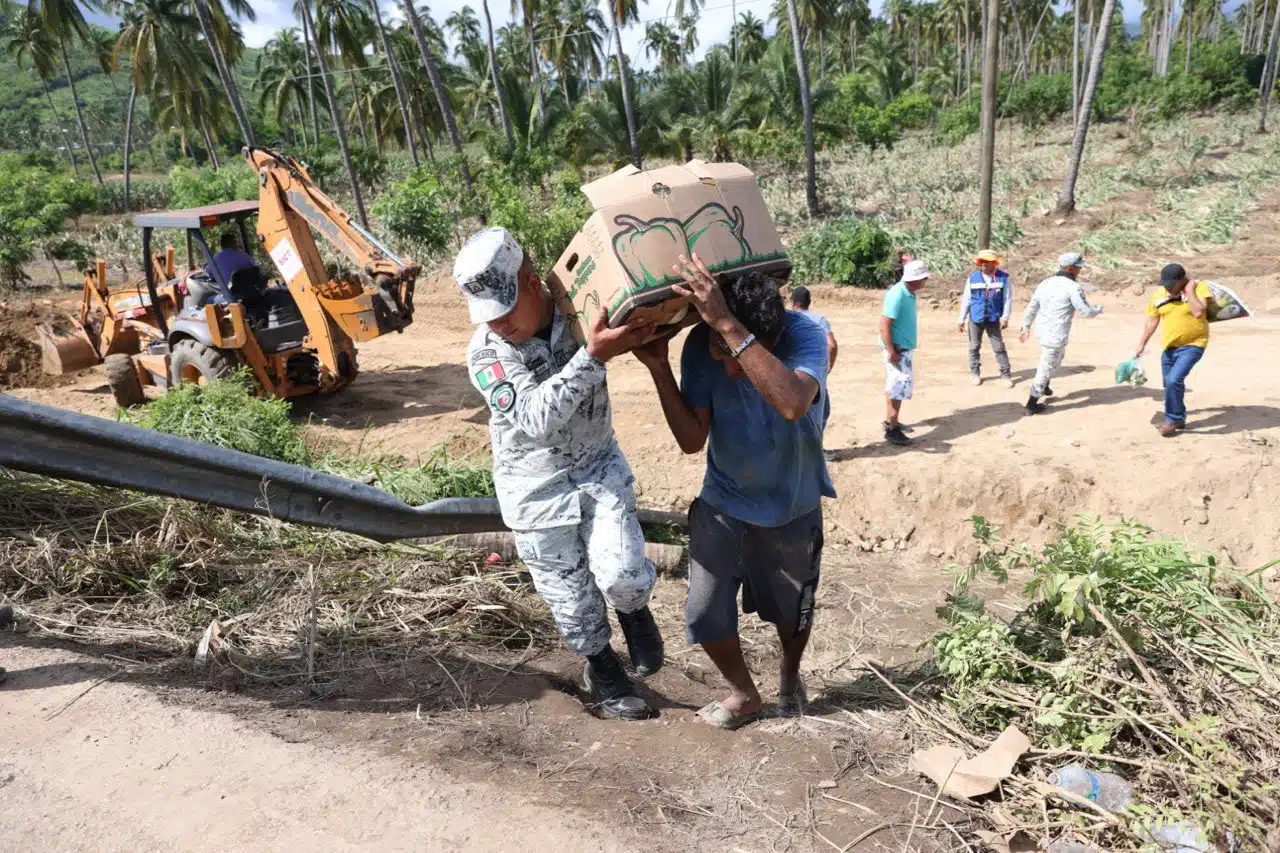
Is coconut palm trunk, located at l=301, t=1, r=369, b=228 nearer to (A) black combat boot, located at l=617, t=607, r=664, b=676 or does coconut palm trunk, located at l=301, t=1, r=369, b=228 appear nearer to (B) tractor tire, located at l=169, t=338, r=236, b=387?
(B) tractor tire, located at l=169, t=338, r=236, b=387

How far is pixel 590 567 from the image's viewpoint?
10.4 ft

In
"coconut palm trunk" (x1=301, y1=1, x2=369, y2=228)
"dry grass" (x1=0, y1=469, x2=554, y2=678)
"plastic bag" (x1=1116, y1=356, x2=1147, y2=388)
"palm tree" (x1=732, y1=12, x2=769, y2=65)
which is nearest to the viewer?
"dry grass" (x1=0, y1=469, x2=554, y2=678)

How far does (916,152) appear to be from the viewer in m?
29.8

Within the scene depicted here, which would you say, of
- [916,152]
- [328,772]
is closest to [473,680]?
[328,772]

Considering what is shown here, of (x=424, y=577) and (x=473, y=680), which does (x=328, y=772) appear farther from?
(x=424, y=577)

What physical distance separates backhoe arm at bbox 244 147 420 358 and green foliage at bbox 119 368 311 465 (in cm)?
203

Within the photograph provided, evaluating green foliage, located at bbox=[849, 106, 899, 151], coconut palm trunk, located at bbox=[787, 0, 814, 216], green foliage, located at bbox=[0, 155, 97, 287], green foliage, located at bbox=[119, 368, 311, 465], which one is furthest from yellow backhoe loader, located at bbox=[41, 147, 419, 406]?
green foliage, located at bbox=[849, 106, 899, 151]

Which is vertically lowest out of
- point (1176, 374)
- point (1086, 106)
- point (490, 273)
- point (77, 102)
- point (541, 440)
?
point (1176, 374)

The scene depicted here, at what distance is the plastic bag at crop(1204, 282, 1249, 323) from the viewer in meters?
6.79

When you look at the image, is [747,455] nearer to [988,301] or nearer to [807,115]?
[988,301]

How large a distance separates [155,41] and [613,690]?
38.7 meters

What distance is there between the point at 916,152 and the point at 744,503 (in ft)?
99.0

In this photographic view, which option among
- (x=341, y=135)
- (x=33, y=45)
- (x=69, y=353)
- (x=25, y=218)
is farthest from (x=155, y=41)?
(x=69, y=353)

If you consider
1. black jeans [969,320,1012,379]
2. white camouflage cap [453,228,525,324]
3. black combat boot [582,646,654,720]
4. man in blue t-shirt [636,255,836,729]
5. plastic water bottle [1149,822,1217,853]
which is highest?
white camouflage cap [453,228,525,324]
